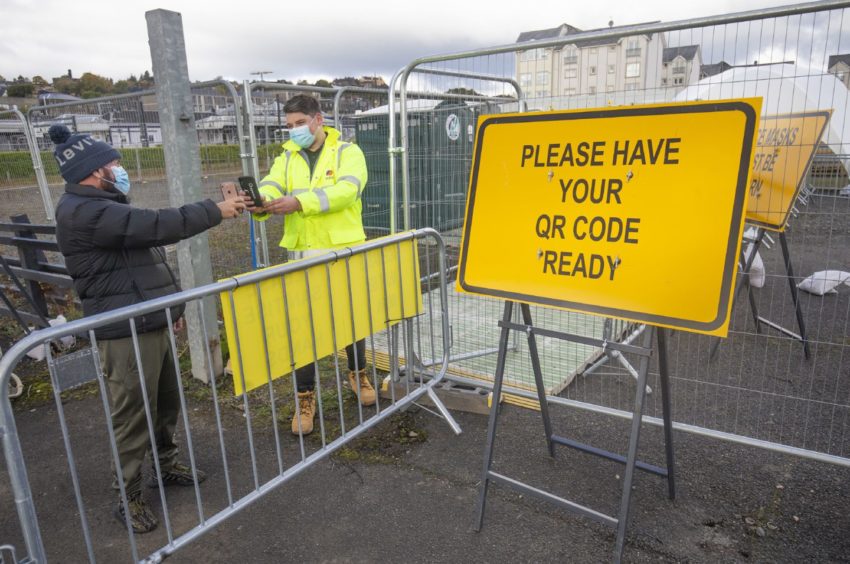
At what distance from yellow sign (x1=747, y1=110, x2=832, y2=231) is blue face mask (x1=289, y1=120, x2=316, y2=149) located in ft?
10.2

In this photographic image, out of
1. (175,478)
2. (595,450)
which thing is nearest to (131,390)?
(175,478)

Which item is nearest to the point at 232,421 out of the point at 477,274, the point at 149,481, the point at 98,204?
the point at 149,481

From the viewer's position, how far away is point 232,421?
433 cm

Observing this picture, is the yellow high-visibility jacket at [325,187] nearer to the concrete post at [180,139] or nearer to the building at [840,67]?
the concrete post at [180,139]

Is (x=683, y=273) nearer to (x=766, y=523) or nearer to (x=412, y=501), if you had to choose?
(x=766, y=523)

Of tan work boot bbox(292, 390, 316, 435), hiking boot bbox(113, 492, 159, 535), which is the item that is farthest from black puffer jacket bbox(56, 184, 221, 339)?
tan work boot bbox(292, 390, 316, 435)

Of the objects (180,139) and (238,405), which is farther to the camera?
(238,405)

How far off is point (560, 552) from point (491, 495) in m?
0.58

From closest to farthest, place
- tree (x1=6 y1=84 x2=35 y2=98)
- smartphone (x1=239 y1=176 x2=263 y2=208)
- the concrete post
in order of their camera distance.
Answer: smartphone (x1=239 y1=176 x2=263 y2=208)
the concrete post
tree (x1=6 y1=84 x2=35 y2=98)

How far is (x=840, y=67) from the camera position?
9.38 ft

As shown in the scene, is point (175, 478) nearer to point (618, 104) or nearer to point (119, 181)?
point (119, 181)

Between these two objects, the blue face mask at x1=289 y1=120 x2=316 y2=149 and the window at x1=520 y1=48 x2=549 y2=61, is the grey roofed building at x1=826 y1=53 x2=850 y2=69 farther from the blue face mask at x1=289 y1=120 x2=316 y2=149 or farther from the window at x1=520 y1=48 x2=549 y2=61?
the blue face mask at x1=289 y1=120 x2=316 y2=149

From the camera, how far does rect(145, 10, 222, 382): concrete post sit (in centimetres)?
421

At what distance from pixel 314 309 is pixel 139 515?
4.88 feet
